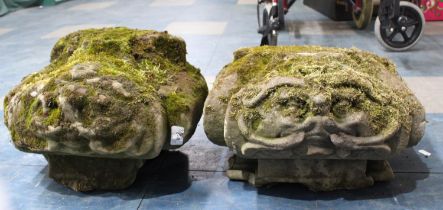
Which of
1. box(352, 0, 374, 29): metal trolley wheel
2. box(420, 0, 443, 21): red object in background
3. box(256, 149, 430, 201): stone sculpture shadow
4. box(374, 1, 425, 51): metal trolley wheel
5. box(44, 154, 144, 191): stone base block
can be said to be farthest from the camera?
box(420, 0, 443, 21): red object in background

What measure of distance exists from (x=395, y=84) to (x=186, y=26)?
13.5 feet

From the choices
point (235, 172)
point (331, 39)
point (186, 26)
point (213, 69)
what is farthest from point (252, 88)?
point (186, 26)

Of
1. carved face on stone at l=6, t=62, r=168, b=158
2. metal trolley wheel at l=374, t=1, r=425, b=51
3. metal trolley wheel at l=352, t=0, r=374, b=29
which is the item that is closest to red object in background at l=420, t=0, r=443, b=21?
metal trolley wheel at l=352, t=0, r=374, b=29

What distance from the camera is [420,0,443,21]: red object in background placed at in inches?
219

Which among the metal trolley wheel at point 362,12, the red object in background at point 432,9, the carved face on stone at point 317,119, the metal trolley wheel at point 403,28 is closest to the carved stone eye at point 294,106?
the carved face on stone at point 317,119

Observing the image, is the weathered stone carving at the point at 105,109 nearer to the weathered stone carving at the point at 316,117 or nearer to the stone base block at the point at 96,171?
the stone base block at the point at 96,171

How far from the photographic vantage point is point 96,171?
2.16 m

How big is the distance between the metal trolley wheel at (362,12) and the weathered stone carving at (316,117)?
3204 mm

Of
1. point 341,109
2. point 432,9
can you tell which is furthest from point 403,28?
point 341,109

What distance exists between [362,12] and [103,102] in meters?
4.02

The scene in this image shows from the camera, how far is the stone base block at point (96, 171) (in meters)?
2.16

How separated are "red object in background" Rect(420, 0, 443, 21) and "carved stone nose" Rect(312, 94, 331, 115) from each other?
4.36 m

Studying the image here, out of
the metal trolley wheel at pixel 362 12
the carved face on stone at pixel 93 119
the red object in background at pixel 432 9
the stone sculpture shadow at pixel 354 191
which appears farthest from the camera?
the red object in background at pixel 432 9

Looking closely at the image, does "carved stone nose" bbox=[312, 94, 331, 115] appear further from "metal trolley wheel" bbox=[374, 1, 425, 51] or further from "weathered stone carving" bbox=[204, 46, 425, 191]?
"metal trolley wheel" bbox=[374, 1, 425, 51]
